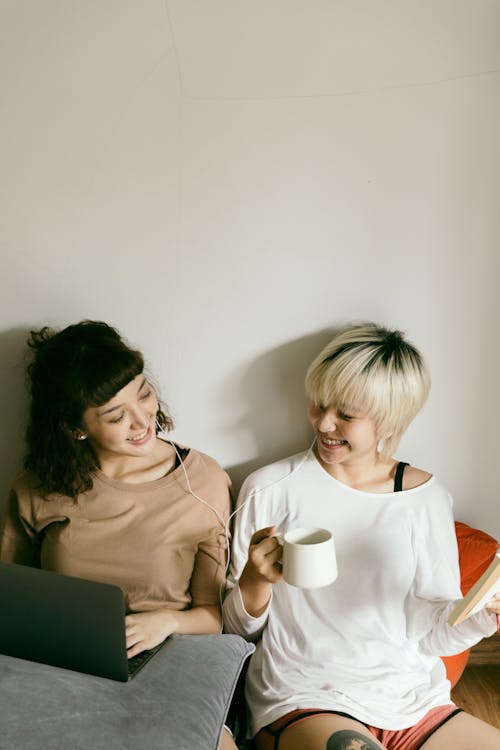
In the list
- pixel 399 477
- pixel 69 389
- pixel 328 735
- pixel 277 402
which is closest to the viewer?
pixel 328 735

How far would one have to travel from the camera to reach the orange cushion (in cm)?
148

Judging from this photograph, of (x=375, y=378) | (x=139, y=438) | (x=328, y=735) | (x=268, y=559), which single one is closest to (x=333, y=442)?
(x=375, y=378)

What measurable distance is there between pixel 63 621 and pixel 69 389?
0.45m

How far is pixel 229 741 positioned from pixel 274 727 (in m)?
0.10

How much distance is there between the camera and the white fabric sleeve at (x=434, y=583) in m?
1.32

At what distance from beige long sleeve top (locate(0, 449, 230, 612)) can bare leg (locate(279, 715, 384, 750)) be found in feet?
1.03

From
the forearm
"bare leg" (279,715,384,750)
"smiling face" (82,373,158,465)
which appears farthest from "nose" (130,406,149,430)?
"bare leg" (279,715,384,750)

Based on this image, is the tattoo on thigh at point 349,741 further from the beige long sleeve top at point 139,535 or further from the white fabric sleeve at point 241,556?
the beige long sleeve top at point 139,535

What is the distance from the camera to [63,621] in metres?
1.14

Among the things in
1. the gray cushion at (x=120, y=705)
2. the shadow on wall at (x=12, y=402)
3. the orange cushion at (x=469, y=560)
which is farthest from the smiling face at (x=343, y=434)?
the shadow on wall at (x=12, y=402)

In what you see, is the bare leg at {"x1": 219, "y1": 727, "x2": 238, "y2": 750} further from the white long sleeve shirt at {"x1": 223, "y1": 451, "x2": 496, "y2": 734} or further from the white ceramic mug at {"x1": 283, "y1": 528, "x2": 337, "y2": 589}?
the white ceramic mug at {"x1": 283, "y1": 528, "x2": 337, "y2": 589}

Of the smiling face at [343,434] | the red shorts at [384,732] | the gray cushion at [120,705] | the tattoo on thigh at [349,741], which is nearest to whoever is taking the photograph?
the gray cushion at [120,705]

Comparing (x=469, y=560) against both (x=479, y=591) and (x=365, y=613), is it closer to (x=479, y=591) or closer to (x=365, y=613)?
(x=365, y=613)

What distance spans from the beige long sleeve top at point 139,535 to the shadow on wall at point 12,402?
6.0 inches
